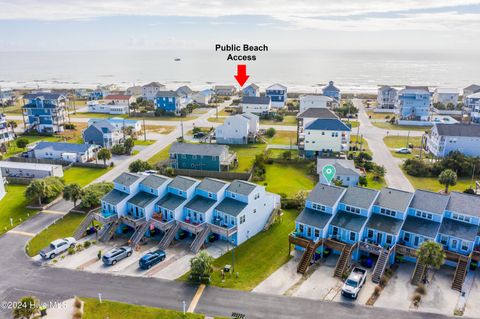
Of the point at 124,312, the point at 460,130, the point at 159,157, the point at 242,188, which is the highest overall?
the point at 460,130

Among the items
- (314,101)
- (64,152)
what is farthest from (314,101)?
(64,152)

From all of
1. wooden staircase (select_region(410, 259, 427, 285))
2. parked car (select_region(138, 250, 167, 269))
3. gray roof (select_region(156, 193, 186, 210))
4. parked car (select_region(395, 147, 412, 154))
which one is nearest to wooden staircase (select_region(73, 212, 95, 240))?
gray roof (select_region(156, 193, 186, 210))

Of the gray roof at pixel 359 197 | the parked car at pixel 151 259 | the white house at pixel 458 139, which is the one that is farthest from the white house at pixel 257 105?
the parked car at pixel 151 259

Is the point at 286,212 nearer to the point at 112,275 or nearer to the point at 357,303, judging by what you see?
the point at 357,303

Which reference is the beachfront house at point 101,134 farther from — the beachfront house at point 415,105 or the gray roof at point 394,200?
the beachfront house at point 415,105

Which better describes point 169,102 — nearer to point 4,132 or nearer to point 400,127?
point 4,132

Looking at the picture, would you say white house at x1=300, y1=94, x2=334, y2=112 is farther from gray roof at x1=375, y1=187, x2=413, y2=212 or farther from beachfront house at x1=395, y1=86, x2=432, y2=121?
gray roof at x1=375, y1=187, x2=413, y2=212
